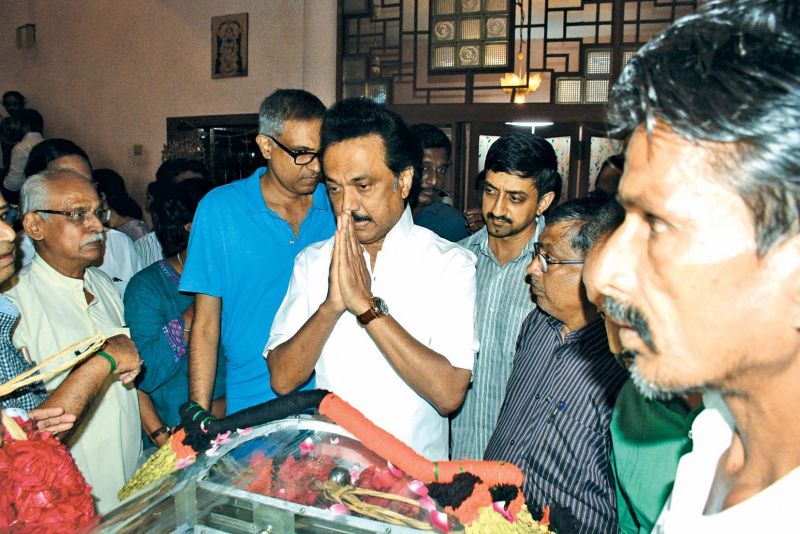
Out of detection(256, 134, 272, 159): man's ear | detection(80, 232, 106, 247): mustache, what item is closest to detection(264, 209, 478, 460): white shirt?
detection(256, 134, 272, 159): man's ear

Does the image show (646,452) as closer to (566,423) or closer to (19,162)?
(566,423)

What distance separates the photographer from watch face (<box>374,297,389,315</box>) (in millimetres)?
1862

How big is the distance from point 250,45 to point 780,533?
26.2 ft

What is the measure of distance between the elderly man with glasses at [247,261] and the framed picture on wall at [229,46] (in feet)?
19.3

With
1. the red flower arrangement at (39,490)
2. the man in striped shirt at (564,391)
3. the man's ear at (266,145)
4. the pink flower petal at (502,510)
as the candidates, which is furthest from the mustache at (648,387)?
the man's ear at (266,145)

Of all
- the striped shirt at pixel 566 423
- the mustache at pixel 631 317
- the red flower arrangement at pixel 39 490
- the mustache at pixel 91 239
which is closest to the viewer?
the mustache at pixel 631 317

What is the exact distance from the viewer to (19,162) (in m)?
7.72

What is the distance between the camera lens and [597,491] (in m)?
1.67

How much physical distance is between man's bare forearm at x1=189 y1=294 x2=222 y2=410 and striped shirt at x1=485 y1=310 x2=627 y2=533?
107 centimetres

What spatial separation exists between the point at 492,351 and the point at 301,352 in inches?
34.3

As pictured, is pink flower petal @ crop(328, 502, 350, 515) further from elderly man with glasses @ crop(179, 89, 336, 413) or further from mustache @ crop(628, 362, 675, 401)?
elderly man with glasses @ crop(179, 89, 336, 413)

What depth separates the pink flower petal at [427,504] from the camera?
1.11m

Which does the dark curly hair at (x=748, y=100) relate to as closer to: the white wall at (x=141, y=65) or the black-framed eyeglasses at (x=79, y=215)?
the black-framed eyeglasses at (x=79, y=215)

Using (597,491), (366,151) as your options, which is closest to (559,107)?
(366,151)
